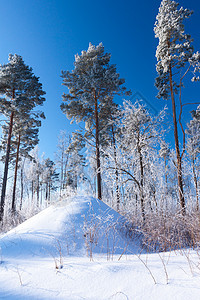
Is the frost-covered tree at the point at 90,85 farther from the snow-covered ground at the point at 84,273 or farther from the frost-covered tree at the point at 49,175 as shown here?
the frost-covered tree at the point at 49,175

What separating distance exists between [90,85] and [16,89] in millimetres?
5708

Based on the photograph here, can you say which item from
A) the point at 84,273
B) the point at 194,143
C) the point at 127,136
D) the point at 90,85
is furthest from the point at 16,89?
the point at 194,143

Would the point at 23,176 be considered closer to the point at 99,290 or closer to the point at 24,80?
the point at 24,80

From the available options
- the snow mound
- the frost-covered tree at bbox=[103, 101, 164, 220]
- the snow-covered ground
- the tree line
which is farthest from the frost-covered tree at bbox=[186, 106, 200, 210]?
the snow-covered ground

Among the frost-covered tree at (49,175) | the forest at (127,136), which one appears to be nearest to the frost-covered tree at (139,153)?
the forest at (127,136)

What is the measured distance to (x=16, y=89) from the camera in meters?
12.4

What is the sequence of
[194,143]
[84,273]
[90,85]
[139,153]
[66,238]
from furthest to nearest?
[194,143]
[90,85]
[139,153]
[66,238]
[84,273]

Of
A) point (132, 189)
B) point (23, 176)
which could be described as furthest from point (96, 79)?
point (23, 176)

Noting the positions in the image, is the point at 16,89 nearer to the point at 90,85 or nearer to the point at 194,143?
the point at 90,85

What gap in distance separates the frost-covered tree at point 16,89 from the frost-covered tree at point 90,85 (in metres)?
2.59

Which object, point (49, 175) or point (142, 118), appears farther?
point (49, 175)

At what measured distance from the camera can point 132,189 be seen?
8617 millimetres

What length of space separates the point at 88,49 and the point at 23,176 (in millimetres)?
20995

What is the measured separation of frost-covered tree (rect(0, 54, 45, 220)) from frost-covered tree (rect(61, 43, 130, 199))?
8.49ft
